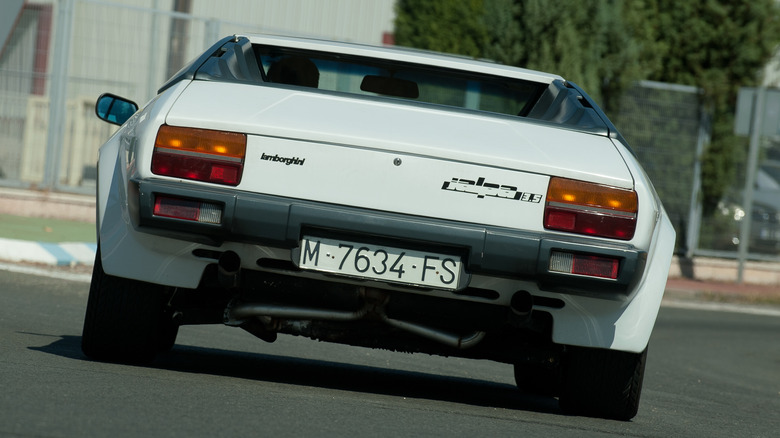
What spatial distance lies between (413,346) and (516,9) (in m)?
13.5

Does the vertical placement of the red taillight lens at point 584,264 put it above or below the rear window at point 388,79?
below

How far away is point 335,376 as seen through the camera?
5883 millimetres

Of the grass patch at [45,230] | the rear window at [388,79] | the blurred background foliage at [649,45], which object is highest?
the blurred background foliage at [649,45]

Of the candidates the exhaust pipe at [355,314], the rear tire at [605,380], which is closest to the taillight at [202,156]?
the exhaust pipe at [355,314]

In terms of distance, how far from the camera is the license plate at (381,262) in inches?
177

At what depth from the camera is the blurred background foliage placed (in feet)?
57.3

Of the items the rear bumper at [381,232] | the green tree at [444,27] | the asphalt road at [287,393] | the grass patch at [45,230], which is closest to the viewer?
the asphalt road at [287,393]

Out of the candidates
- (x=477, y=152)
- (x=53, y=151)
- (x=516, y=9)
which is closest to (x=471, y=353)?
(x=477, y=152)

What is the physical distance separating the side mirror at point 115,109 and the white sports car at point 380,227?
691mm

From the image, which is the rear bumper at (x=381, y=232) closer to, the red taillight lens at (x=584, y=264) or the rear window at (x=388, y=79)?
the red taillight lens at (x=584, y=264)

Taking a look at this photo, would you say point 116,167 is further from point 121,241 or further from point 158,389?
point 158,389

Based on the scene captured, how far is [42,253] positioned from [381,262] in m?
6.93

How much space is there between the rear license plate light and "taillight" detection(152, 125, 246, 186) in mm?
96

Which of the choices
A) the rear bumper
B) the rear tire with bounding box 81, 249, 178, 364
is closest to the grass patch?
the rear tire with bounding box 81, 249, 178, 364
